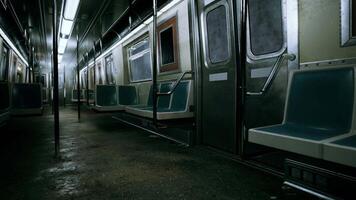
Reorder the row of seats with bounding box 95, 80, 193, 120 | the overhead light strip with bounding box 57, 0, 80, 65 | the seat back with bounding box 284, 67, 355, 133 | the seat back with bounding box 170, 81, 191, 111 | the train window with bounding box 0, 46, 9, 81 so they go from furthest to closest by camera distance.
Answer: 1. the train window with bounding box 0, 46, 9, 81
2. the overhead light strip with bounding box 57, 0, 80, 65
3. the seat back with bounding box 170, 81, 191, 111
4. the row of seats with bounding box 95, 80, 193, 120
5. the seat back with bounding box 284, 67, 355, 133

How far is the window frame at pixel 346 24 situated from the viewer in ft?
5.50

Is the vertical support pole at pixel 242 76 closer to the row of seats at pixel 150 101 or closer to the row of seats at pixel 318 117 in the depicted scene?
the row of seats at pixel 318 117

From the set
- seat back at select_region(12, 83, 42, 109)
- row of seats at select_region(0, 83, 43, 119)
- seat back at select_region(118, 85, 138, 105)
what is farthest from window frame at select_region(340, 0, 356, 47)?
seat back at select_region(12, 83, 42, 109)

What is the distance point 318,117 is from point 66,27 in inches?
313

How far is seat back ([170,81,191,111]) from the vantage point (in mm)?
3555

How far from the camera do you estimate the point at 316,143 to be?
1307 mm

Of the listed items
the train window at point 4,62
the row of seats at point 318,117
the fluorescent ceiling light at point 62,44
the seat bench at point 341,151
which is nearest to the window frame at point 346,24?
the row of seats at point 318,117

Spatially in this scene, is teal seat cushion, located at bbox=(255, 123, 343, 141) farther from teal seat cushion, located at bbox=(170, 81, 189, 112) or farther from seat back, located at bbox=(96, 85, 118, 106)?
seat back, located at bbox=(96, 85, 118, 106)

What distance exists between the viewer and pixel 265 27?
238cm

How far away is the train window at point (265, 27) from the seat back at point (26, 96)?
6.01 m

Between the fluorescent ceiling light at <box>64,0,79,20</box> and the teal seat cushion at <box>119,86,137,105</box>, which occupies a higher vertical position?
the fluorescent ceiling light at <box>64,0,79,20</box>

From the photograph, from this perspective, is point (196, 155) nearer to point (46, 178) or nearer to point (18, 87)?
point (46, 178)

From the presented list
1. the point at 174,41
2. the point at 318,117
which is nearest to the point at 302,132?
the point at 318,117

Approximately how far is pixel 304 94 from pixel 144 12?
4028 mm
